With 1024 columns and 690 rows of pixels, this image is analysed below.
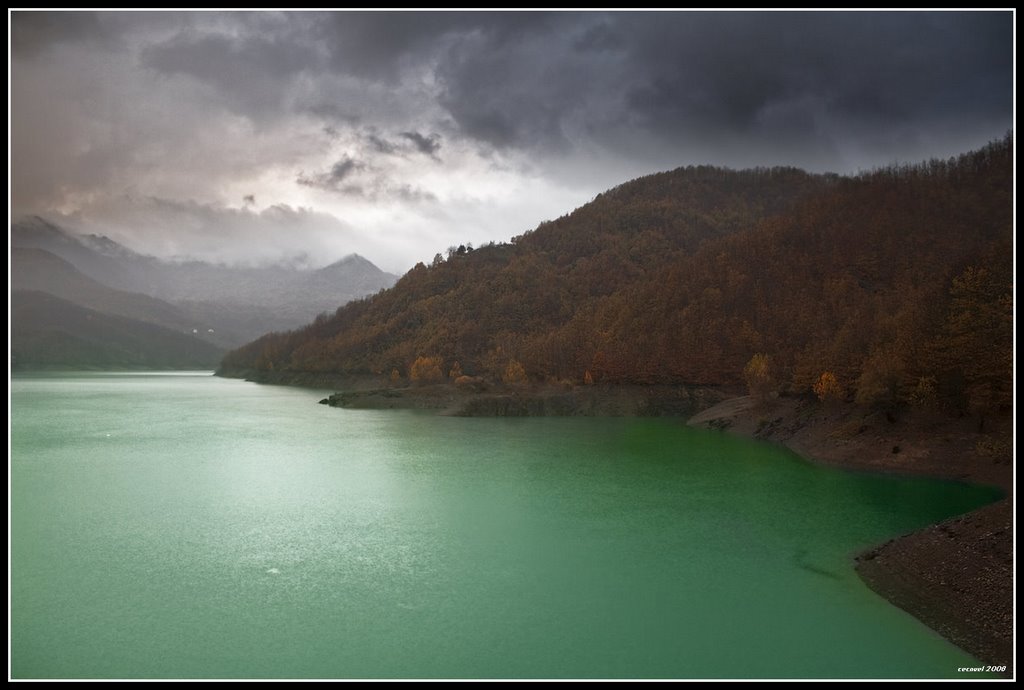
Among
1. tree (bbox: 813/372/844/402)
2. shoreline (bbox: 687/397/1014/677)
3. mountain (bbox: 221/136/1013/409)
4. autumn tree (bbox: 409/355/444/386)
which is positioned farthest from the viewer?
autumn tree (bbox: 409/355/444/386)

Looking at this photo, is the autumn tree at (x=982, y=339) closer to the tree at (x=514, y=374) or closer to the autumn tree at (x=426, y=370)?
the tree at (x=514, y=374)

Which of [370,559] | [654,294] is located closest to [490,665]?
[370,559]

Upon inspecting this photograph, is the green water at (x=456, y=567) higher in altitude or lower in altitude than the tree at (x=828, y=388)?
lower

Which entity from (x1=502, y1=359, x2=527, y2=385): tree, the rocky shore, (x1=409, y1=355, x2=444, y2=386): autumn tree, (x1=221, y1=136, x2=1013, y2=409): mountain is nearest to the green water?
(x1=221, y1=136, x2=1013, y2=409): mountain

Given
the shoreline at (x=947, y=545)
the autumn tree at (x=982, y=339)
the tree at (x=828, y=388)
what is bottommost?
the shoreline at (x=947, y=545)

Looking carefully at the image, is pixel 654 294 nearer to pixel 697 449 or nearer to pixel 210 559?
pixel 697 449

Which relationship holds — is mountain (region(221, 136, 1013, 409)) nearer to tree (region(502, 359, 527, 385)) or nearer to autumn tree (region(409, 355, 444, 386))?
tree (region(502, 359, 527, 385))

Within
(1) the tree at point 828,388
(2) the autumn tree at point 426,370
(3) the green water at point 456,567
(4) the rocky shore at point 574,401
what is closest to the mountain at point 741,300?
(1) the tree at point 828,388
